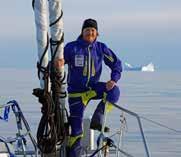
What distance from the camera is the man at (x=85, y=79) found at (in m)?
6.96

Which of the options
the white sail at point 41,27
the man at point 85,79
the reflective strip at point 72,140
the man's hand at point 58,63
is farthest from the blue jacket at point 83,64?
the white sail at point 41,27

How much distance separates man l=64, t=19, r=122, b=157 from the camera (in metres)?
6.96

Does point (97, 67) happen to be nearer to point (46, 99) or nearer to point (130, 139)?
point (46, 99)

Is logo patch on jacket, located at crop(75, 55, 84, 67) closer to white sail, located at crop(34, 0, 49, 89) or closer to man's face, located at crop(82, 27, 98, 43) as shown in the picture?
man's face, located at crop(82, 27, 98, 43)

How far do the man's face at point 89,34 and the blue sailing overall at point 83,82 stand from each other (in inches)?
1.8

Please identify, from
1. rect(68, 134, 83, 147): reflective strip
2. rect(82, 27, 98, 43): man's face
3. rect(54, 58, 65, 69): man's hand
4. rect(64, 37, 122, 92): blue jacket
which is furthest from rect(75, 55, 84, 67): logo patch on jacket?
rect(68, 134, 83, 147): reflective strip

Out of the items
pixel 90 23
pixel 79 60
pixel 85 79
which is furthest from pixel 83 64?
pixel 90 23

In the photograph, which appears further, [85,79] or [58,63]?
[85,79]

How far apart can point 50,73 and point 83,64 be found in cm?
79

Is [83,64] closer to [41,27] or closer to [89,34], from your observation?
[89,34]

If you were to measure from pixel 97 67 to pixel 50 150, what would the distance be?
3.92ft

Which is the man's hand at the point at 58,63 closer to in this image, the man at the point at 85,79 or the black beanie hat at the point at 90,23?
the man at the point at 85,79

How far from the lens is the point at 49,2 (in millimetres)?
6148

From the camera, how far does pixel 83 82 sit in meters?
7.03
